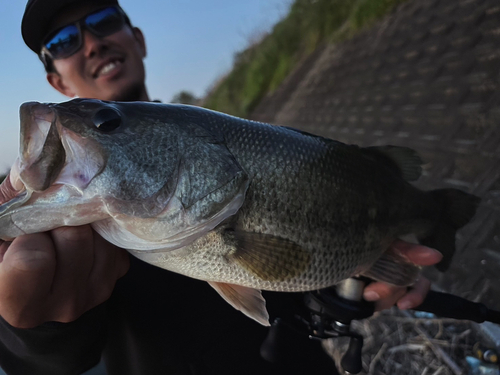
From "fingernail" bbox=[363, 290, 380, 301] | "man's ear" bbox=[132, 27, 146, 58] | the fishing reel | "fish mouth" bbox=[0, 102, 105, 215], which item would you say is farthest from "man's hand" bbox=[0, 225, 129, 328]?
"man's ear" bbox=[132, 27, 146, 58]

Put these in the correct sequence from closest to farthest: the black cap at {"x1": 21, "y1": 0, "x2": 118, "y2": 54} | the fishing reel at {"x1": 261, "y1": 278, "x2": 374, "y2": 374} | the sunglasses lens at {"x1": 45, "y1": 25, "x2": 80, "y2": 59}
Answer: the fishing reel at {"x1": 261, "y1": 278, "x2": 374, "y2": 374}, the black cap at {"x1": 21, "y1": 0, "x2": 118, "y2": 54}, the sunglasses lens at {"x1": 45, "y1": 25, "x2": 80, "y2": 59}

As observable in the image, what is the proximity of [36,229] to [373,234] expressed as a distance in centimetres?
121

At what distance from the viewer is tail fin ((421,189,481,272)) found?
5.56 ft

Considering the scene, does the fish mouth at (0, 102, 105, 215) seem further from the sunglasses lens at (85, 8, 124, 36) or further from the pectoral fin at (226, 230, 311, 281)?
the sunglasses lens at (85, 8, 124, 36)

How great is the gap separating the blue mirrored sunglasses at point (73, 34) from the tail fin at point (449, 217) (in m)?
2.40

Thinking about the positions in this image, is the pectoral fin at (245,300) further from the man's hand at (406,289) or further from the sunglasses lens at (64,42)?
the sunglasses lens at (64,42)

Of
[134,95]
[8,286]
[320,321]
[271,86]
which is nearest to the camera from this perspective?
[8,286]

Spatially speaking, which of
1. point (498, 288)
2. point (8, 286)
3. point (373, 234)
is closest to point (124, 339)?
point (8, 286)

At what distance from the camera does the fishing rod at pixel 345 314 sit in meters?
1.44

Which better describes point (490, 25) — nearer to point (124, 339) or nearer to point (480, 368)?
point (480, 368)

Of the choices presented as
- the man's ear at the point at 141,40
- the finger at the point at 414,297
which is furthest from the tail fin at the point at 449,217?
the man's ear at the point at 141,40

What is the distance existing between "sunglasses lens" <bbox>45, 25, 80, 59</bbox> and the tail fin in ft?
8.05

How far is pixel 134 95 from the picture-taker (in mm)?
2627

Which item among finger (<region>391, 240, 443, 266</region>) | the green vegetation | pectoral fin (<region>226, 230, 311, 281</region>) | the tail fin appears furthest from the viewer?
the green vegetation
